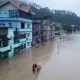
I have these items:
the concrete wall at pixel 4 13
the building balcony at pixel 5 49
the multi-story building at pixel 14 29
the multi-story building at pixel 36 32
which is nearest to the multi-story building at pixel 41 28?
the multi-story building at pixel 36 32

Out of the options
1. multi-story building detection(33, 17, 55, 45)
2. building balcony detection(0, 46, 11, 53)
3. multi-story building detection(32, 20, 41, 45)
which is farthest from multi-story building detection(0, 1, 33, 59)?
multi-story building detection(33, 17, 55, 45)

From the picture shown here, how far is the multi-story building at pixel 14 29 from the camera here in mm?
26802

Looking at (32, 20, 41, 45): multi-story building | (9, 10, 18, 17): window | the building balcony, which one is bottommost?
the building balcony

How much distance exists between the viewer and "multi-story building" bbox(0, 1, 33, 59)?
26.8m

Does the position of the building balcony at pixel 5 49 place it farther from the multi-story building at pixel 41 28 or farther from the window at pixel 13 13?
the multi-story building at pixel 41 28

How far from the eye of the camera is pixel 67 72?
68.4ft

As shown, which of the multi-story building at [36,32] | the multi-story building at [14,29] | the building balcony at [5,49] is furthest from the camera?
the multi-story building at [36,32]

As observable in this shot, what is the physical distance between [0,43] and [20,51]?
8702 mm

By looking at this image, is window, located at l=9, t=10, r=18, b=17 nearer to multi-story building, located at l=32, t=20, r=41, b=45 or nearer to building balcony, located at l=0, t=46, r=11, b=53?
building balcony, located at l=0, t=46, r=11, b=53

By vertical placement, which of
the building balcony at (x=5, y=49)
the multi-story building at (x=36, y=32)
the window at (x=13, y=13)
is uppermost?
the window at (x=13, y=13)

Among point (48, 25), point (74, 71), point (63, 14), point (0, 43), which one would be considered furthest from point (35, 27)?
point (63, 14)

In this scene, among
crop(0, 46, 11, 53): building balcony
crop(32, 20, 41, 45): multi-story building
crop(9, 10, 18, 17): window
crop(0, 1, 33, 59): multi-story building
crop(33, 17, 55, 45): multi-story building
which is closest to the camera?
crop(0, 46, 11, 53): building balcony

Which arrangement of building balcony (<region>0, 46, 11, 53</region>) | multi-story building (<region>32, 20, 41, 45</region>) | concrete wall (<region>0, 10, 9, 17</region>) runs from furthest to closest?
multi-story building (<region>32, 20, 41, 45</region>) < concrete wall (<region>0, 10, 9, 17</region>) < building balcony (<region>0, 46, 11, 53</region>)

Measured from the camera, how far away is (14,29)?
104 ft
